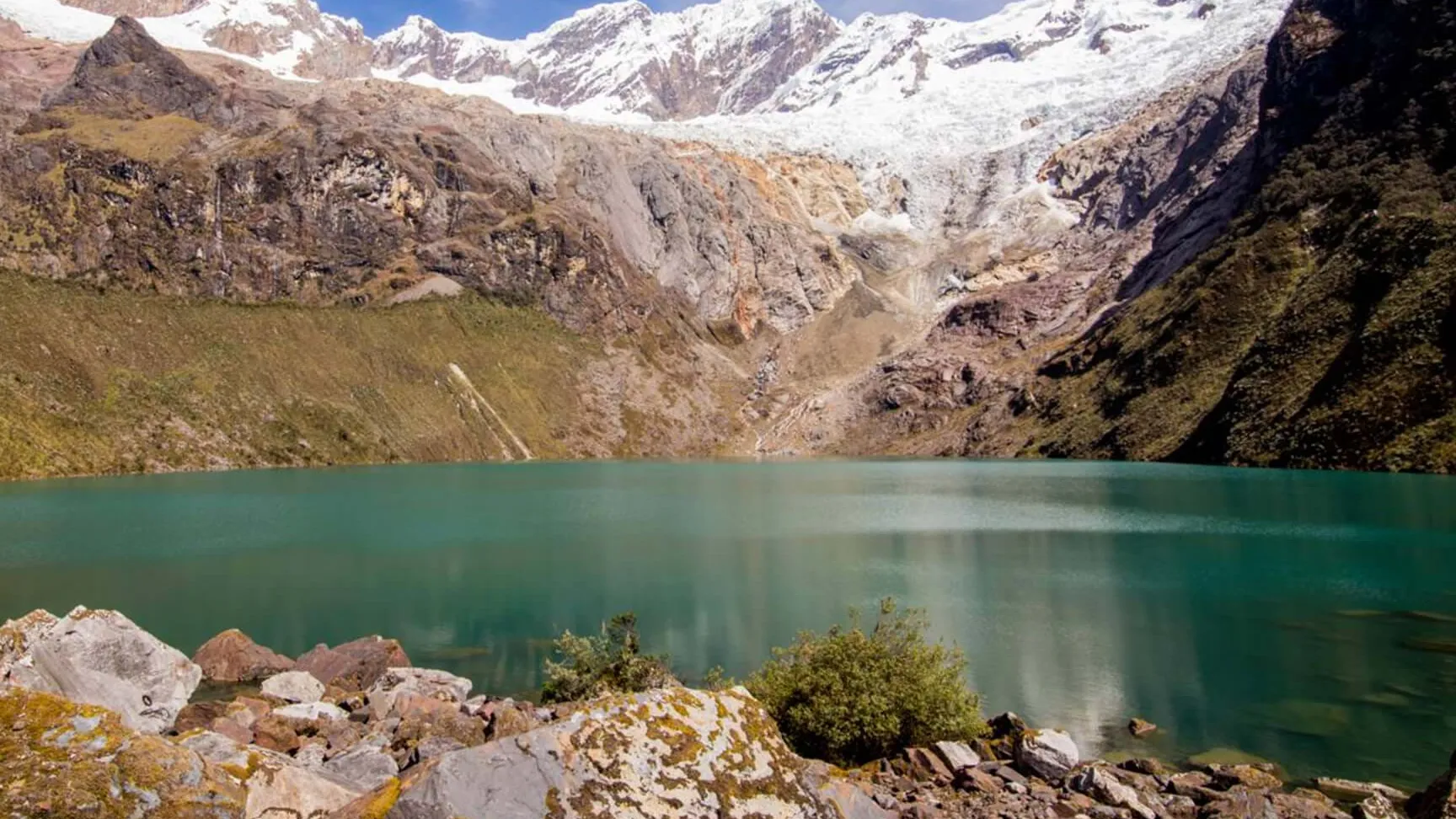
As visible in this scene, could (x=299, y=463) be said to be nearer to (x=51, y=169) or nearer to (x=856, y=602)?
(x=51, y=169)

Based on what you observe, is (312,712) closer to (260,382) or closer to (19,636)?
(19,636)

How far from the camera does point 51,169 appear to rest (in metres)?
164

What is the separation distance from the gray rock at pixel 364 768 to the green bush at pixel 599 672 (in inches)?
333

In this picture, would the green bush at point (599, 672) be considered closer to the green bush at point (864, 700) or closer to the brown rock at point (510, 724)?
the green bush at point (864, 700)

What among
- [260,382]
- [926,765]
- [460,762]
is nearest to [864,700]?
[926,765]

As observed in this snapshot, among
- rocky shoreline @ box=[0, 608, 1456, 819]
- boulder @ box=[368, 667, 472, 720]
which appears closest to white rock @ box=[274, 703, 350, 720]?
rocky shoreline @ box=[0, 608, 1456, 819]

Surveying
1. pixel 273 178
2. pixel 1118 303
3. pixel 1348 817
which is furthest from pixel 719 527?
pixel 273 178

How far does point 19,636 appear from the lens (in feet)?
53.9

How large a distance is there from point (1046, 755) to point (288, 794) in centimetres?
1266

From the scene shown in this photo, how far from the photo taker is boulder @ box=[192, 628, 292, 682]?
2655 cm

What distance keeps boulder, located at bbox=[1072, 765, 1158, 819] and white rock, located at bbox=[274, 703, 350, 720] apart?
14524 millimetres

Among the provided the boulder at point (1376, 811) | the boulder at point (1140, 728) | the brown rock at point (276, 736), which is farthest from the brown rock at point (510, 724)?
the boulder at point (1140, 728)

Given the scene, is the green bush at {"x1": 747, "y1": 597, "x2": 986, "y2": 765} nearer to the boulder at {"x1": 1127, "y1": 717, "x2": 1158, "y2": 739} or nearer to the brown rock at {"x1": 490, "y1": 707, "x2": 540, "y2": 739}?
the boulder at {"x1": 1127, "y1": 717, "x2": 1158, "y2": 739}

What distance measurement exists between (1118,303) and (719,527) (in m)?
142
